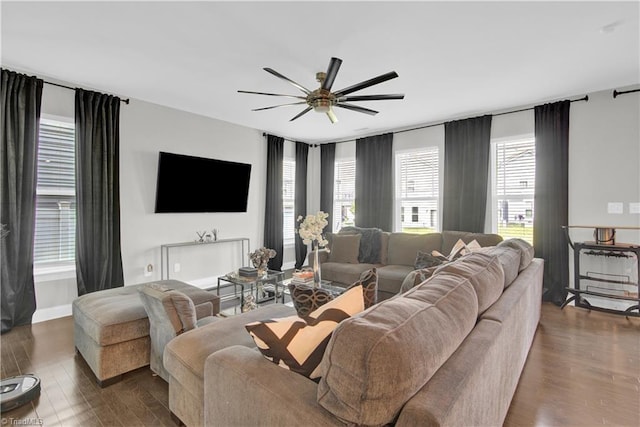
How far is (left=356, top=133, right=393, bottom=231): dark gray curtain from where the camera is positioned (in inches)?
218

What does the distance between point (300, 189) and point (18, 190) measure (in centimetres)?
426

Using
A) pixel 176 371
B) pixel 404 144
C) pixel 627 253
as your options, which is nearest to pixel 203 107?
pixel 404 144

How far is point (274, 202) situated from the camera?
582cm

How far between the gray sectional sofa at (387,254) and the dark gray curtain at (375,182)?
3.07 ft

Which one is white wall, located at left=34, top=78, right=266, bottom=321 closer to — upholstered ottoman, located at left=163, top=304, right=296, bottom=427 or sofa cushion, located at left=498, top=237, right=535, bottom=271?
upholstered ottoman, located at left=163, top=304, right=296, bottom=427

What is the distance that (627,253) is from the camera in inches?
140

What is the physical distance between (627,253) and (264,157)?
5252mm

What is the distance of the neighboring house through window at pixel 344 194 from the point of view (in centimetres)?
626

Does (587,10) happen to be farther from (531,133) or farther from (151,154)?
(151,154)

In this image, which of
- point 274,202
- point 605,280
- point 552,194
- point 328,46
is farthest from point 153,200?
point 605,280

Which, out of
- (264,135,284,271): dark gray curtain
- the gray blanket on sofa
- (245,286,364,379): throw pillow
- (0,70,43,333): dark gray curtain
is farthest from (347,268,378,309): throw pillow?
(264,135,284,271): dark gray curtain

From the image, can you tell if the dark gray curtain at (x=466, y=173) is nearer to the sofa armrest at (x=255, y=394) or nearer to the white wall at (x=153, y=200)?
the white wall at (x=153, y=200)

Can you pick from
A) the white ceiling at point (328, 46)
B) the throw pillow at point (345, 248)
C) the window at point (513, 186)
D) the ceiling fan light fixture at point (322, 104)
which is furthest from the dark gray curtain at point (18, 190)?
the window at point (513, 186)

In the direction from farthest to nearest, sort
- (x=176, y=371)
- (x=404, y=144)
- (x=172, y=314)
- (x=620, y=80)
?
(x=404, y=144) < (x=620, y=80) < (x=172, y=314) < (x=176, y=371)
